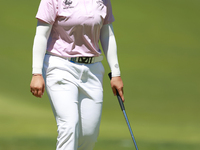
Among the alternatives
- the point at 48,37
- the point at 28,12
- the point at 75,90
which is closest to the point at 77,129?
the point at 75,90

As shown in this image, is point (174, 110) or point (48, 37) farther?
point (174, 110)

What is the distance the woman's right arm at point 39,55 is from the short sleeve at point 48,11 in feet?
0.12

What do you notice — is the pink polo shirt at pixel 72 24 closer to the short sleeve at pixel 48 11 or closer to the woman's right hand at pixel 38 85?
the short sleeve at pixel 48 11

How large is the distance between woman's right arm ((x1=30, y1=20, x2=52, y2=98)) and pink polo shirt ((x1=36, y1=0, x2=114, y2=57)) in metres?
0.05

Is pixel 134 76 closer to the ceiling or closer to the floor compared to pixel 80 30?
closer to the floor

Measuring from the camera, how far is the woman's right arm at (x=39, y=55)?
269cm

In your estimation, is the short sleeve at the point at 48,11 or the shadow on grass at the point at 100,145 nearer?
the short sleeve at the point at 48,11

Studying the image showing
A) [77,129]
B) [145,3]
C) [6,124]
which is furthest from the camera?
[145,3]

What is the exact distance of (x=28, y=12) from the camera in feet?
15.9

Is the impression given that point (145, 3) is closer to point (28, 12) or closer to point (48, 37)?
point (28, 12)

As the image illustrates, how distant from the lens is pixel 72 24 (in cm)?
274

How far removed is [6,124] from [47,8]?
6.93 ft

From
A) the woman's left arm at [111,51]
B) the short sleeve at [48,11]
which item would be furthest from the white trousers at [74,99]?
the short sleeve at [48,11]

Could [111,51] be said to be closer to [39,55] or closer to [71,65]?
[71,65]
